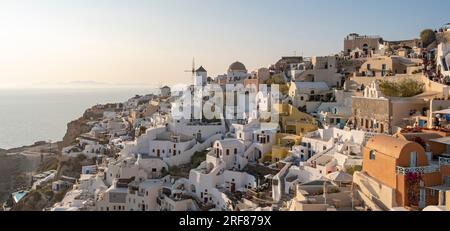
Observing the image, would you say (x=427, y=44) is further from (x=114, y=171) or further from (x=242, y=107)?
(x=114, y=171)

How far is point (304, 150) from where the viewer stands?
16953 millimetres

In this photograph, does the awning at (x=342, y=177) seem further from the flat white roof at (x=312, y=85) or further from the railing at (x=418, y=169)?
the flat white roof at (x=312, y=85)

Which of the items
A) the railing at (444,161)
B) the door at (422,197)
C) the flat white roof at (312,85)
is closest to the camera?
the door at (422,197)

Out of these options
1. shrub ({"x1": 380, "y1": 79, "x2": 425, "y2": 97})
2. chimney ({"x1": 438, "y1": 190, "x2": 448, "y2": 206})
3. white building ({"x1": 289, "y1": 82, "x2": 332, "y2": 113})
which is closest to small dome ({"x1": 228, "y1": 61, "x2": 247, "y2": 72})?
white building ({"x1": 289, "y1": 82, "x2": 332, "y2": 113})

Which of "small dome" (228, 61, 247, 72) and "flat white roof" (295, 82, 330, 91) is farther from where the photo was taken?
"small dome" (228, 61, 247, 72)

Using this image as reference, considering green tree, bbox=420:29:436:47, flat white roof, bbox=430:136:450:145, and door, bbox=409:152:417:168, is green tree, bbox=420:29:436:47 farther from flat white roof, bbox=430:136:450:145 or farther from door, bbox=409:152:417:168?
door, bbox=409:152:417:168

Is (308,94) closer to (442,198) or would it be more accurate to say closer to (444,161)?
(444,161)

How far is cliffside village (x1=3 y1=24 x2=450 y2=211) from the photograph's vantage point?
34.6 feet

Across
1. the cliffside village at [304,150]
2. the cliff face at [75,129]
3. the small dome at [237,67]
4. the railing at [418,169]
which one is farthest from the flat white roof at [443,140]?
the cliff face at [75,129]

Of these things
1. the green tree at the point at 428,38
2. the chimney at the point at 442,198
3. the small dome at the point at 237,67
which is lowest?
the chimney at the point at 442,198

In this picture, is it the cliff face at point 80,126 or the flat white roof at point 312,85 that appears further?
the cliff face at point 80,126

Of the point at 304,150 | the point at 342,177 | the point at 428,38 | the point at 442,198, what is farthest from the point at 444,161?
the point at 428,38

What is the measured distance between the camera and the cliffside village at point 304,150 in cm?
1054
